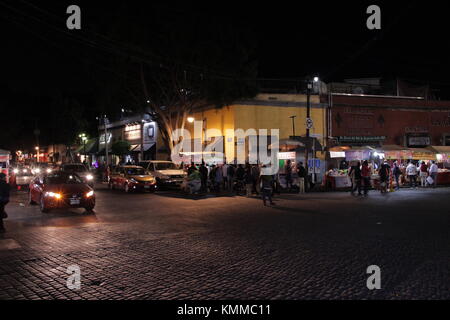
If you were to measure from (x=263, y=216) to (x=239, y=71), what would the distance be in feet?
58.5

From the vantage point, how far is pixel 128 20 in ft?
89.9

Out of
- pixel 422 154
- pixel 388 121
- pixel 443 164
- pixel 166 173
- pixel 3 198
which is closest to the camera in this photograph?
pixel 3 198

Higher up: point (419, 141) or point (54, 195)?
point (419, 141)

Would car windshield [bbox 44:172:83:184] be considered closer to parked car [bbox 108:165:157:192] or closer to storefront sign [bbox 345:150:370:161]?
parked car [bbox 108:165:157:192]

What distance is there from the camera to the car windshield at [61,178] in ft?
52.1

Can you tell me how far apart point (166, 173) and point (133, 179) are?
7.77 feet

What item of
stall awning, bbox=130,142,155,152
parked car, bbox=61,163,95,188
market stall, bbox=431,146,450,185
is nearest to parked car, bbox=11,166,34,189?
parked car, bbox=61,163,95,188

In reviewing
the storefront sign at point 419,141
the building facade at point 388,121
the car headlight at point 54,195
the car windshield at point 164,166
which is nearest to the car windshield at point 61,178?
the car headlight at point 54,195

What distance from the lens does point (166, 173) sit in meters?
26.4

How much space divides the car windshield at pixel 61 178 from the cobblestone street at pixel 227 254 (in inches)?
53.3

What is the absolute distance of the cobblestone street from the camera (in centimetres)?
617

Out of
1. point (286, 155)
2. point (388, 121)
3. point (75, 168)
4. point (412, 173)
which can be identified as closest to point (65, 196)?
point (286, 155)

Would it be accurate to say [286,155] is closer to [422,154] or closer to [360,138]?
[422,154]

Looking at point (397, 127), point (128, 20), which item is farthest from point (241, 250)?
point (397, 127)
